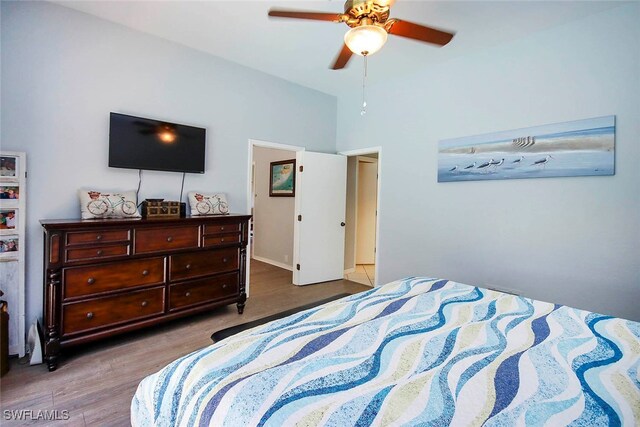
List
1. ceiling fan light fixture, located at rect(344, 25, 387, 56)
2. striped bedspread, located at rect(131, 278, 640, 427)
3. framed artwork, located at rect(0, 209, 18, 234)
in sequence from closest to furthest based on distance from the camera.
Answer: striped bedspread, located at rect(131, 278, 640, 427), ceiling fan light fixture, located at rect(344, 25, 387, 56), framed artwork, located at rect(0, 209, 18, 234)

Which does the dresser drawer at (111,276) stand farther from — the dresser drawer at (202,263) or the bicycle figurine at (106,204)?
the bicycle figurine at (106,204)

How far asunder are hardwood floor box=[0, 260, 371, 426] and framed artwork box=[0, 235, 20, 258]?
2.61 feet

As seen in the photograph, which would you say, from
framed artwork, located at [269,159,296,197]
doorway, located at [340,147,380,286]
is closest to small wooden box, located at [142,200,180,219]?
framed artwork, located at [269,159,296,197]

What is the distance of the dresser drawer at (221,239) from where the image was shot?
9.77 ft

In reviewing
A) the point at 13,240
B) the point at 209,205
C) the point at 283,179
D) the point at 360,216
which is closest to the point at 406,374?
the point at 209,205

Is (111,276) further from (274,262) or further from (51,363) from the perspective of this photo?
(274,262)

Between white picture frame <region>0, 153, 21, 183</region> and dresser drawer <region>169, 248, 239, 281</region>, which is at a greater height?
white picture frame <region>0, 153, 21, 183</region>

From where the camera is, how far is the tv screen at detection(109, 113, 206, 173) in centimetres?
282

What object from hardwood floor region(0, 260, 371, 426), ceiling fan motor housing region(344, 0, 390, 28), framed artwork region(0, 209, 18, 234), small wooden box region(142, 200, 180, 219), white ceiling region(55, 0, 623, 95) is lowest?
hardwood floor region(0, 260, 371, 426)

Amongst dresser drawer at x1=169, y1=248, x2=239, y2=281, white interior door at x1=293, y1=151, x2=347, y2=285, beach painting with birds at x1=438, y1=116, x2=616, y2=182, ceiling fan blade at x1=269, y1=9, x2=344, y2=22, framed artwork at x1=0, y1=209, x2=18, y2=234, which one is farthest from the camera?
white interior door at x1=293, y1=151, x2=347, y2=285

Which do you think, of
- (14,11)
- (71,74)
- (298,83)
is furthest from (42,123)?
(298,83)

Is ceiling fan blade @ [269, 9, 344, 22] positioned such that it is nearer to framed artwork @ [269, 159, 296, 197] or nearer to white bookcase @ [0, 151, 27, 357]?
white bookcase @ [0, 151, 27, 357]

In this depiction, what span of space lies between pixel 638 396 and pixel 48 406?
9.13 feet

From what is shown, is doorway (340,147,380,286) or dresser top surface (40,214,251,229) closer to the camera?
dresser top surface (40,214,251,229)
